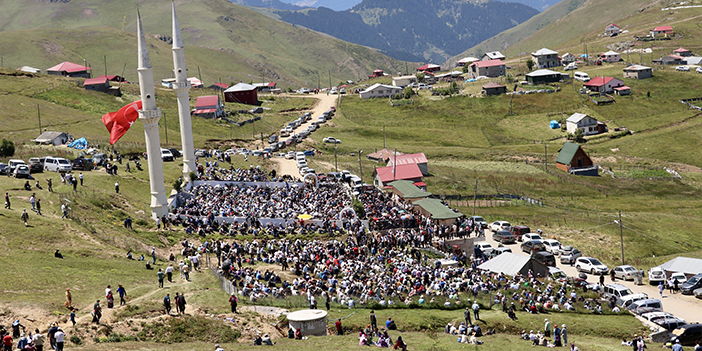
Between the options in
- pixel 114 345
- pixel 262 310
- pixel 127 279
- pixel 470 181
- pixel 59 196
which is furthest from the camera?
pixel 470 181

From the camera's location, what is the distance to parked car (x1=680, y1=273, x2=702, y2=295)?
48281 mm

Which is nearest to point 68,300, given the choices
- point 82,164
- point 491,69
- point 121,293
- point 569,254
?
point 121,293

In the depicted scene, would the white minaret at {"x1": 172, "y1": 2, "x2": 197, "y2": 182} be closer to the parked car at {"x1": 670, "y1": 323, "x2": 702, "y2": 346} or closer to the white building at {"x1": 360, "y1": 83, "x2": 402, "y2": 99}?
the parked car at {"x1": 670, "y1": 323, "x2": 702, "y2": 346}

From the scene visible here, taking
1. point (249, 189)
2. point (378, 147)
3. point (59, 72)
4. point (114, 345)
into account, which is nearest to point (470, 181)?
point (378, 147)

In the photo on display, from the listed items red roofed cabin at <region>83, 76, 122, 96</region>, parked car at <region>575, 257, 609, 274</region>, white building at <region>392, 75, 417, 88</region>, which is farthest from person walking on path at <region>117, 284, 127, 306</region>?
white building at <region>392, 75, 417, 88</region>

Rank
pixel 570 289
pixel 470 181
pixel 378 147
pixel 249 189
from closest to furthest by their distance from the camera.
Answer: pixel 570 289, pixel 249 189, pixel 470 181, pixel 378 147

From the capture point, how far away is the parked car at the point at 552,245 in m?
58.2

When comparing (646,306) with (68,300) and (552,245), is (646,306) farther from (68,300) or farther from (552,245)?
(68,300)

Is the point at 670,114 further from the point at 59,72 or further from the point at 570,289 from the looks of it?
the point at 59,72

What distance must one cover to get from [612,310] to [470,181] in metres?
47.2

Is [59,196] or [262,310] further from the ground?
[59,196]

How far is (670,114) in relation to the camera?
5310 inches

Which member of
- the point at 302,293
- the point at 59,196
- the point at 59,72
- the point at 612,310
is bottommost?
the point at 612,310

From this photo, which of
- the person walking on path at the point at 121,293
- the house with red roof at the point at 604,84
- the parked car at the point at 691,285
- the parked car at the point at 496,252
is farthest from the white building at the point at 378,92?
the person walking on path at the point at 121,293
